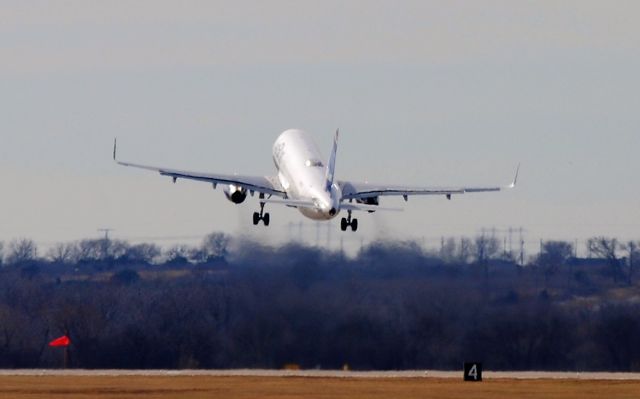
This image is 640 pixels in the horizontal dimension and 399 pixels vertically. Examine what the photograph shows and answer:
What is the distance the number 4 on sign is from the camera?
152m

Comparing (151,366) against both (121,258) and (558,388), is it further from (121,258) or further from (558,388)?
(558,388)

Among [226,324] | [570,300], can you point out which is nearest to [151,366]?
[226,324]

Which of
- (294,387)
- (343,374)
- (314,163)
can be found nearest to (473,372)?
(343,374)

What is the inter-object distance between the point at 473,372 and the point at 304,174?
1617cm

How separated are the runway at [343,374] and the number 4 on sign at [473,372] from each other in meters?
2.94

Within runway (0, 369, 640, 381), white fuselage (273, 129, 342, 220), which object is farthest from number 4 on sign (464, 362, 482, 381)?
white fuselage (273, 129, 342, 220)

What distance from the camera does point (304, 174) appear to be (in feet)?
523

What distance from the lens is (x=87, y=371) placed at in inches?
6467

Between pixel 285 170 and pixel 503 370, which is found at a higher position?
pixel 285 170

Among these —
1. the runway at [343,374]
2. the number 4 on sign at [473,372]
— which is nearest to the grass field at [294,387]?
the number 4 on sign at [473,372]

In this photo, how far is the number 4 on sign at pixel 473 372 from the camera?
152m

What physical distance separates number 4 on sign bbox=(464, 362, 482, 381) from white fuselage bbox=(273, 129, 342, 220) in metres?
11.4

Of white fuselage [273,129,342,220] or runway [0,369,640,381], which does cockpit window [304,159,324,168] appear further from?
runway [0,369,640,381]

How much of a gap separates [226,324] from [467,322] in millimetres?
15280
